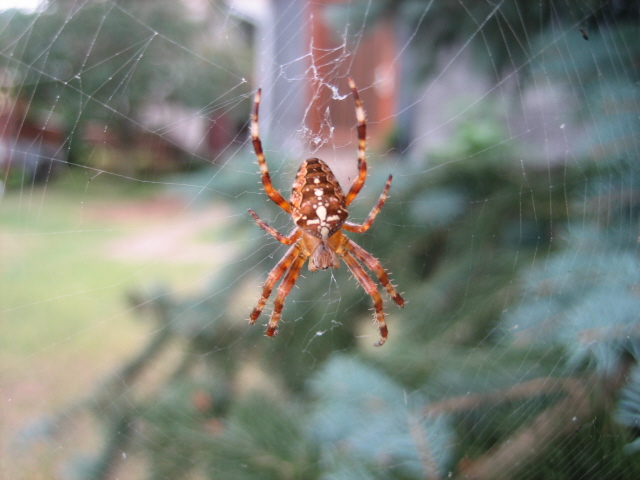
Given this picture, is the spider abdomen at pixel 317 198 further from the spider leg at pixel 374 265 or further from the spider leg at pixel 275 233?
the spider leg at pixel 374 265

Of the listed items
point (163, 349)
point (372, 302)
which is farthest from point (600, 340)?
point (163, 349)

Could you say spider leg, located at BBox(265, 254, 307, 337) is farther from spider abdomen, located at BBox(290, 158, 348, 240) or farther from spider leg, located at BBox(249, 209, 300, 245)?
spider abdomen, located at BBox(290, 158, 348, 240)

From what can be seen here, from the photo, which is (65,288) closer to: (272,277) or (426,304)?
(272,277)

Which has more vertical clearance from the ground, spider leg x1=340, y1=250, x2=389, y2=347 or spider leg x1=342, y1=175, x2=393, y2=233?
spider leg x1=342, y1=175, x2=393, y2=233

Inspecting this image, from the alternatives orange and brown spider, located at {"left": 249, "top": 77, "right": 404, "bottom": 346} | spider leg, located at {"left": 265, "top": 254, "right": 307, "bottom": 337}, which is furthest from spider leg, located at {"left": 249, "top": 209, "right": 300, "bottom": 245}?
spider leg, located at {"left": 265, "top": 254, "right": 307, "bottom": 337}

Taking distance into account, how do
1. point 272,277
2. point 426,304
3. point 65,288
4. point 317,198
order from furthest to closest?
point 65,288
point 272,277
point 317,198
point 426,304

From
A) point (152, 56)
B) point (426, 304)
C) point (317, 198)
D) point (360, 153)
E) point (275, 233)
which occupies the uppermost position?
point (152, 56)

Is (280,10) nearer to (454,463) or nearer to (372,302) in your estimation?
(372,302)

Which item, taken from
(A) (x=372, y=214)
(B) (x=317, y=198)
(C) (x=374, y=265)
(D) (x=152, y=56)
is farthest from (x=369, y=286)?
(D) (x=152, y=56)
